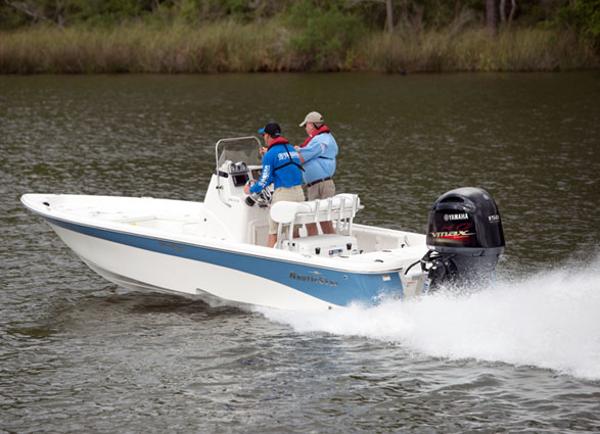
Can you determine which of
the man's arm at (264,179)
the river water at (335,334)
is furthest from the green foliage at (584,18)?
the man's arm at (264,179)

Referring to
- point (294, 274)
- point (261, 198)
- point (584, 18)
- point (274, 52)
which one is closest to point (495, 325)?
point (294, 274)

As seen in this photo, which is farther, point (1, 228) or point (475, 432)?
point (1, 228)

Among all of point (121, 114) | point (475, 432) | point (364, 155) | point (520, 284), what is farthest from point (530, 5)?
point (475, 432)

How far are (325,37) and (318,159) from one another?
→ 30222mm

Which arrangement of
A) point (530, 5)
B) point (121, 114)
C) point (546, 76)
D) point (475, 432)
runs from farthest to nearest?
point (530, 5) → point (546, 76) → point (121, 114) → point (475, 432)

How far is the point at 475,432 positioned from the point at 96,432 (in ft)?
9.50

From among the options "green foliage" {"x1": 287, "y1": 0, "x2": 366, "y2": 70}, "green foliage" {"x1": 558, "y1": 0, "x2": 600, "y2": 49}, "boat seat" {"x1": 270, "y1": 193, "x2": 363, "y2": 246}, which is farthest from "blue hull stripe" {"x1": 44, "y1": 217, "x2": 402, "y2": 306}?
"green foliage" {"x1": 558, "y1": 0, "x2": 600, "y2": 49}

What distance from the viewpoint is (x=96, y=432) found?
843cm

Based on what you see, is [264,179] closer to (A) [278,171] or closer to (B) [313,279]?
(A) [278,171]

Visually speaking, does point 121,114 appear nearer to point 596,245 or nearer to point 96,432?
point 596,245

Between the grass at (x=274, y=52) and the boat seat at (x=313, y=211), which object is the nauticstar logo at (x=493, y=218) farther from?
the grass at (x=274, y=52)

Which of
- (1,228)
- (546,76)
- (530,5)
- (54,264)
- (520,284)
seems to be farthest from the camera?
(530,5)

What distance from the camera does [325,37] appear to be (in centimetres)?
4106

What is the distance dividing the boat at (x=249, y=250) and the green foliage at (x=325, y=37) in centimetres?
2860
